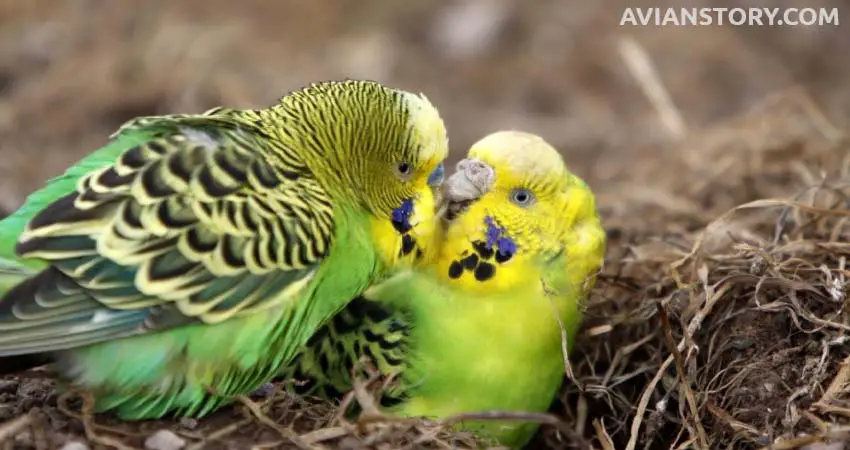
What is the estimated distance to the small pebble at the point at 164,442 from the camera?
123 inches

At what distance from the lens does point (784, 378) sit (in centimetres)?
359

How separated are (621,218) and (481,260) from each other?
1.99m

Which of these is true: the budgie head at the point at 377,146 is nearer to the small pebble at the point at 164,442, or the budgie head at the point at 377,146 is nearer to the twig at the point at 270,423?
the twig at the point at 270,423

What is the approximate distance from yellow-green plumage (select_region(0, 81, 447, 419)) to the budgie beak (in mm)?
93

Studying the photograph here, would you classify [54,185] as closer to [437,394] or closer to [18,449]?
[18,449]

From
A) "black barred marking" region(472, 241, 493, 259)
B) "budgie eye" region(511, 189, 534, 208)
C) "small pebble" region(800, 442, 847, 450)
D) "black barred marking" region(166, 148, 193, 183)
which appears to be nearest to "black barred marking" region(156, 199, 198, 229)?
"black barred marking" region(166, 148, 193, 183)

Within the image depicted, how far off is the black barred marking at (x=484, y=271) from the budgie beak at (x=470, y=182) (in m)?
0.23

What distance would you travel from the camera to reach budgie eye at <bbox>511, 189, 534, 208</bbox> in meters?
3.72

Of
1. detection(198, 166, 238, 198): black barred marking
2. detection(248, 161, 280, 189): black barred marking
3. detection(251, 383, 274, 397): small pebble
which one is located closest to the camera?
detection(198, 166, 238, 198): black barred marking

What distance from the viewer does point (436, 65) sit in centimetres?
859

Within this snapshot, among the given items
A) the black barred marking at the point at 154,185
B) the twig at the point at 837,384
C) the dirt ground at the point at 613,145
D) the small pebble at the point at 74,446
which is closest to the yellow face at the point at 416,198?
the dirt ground at the point at 613,145

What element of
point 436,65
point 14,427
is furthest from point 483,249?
point 436,65

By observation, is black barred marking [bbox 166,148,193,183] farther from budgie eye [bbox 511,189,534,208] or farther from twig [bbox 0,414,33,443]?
budgie eye [bbox 511,189,534,208]

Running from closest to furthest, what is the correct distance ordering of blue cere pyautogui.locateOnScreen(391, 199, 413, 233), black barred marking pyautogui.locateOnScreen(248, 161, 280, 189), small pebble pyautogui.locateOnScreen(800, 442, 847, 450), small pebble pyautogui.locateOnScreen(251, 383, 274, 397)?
small pebble pyautogui.locateOnScreen(800, 442, 847, 450) < black barred marking pyautogui.locateOnScreen(248, 161, 280, 189) < small pebble pyautogui.locateOnScreen(251, 383, 274, 397) < blue cere pyautogui.locateOnScreen(391, 199, 413, 233)
